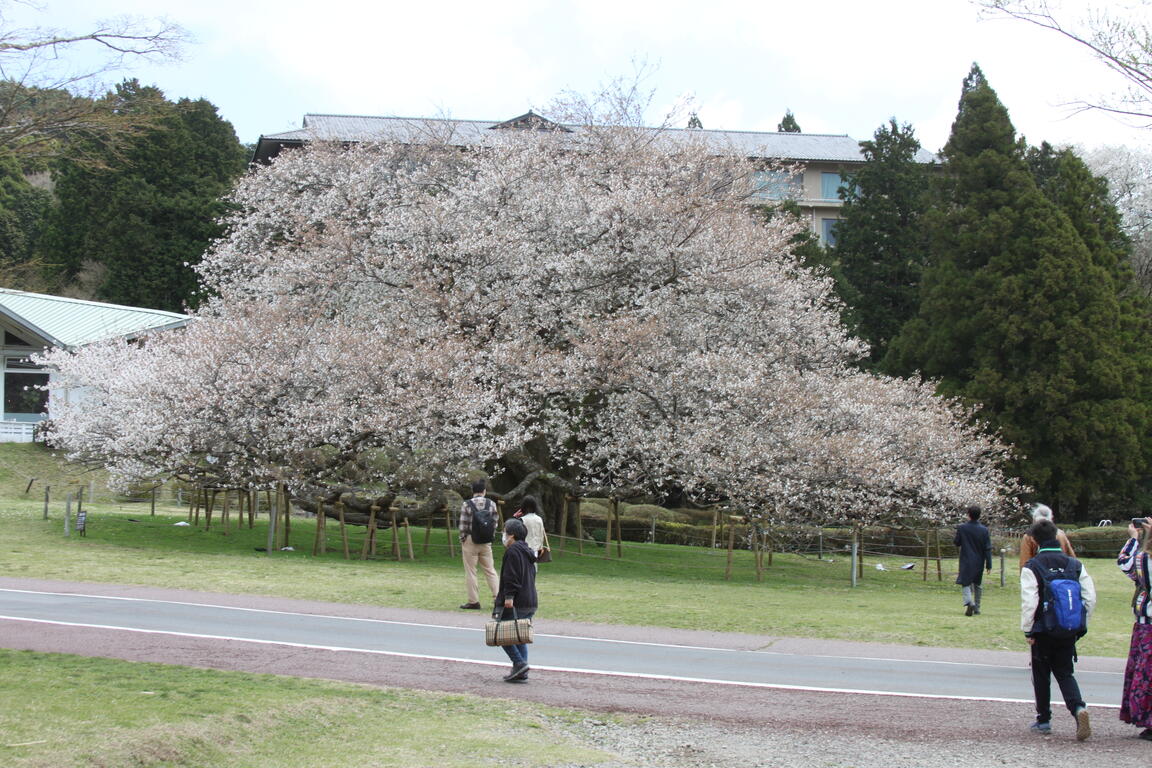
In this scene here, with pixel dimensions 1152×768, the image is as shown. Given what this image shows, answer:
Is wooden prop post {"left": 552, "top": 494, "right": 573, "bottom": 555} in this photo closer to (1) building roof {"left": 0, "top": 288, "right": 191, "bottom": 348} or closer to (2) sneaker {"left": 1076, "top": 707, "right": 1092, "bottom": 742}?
(2) sneaker {"left": 1076, "top": 707, "right": 1092, "bottom": 742}

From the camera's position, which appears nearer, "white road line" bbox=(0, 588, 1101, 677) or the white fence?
"white road line" bbox=(0, 588, 1101, 677)

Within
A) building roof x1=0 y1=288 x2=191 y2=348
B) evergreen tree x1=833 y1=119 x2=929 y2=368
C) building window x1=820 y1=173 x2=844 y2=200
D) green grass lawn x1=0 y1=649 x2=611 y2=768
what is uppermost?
building window x1=820 y1=173 x2=844 y2=200

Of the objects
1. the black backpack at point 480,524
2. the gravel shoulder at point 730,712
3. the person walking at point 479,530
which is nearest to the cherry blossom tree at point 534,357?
the person walking at point 479,530

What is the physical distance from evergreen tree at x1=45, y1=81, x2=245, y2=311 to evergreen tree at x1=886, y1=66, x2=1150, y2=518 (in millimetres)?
32191

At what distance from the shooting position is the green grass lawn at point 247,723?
21.3 ft

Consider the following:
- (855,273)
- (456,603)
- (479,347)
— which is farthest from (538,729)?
(855,273)

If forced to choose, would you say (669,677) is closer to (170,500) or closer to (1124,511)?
(170,500)

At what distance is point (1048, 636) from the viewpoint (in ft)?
26.5

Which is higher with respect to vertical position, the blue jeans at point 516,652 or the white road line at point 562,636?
the blue jeans at point 516,652

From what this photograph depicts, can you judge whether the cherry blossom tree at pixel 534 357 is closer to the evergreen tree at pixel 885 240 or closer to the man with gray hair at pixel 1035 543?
the man with gray hair at pixel 1035 543

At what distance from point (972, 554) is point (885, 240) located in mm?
33613

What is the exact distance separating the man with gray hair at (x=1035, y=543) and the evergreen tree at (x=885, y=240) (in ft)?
112

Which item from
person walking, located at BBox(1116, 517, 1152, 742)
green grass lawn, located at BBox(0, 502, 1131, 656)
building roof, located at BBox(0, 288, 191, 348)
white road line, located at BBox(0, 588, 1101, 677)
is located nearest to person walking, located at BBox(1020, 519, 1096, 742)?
person walking, located at BBox(1116, 517, 1152, 742)

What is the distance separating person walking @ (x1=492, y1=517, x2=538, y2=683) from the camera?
9594mm
